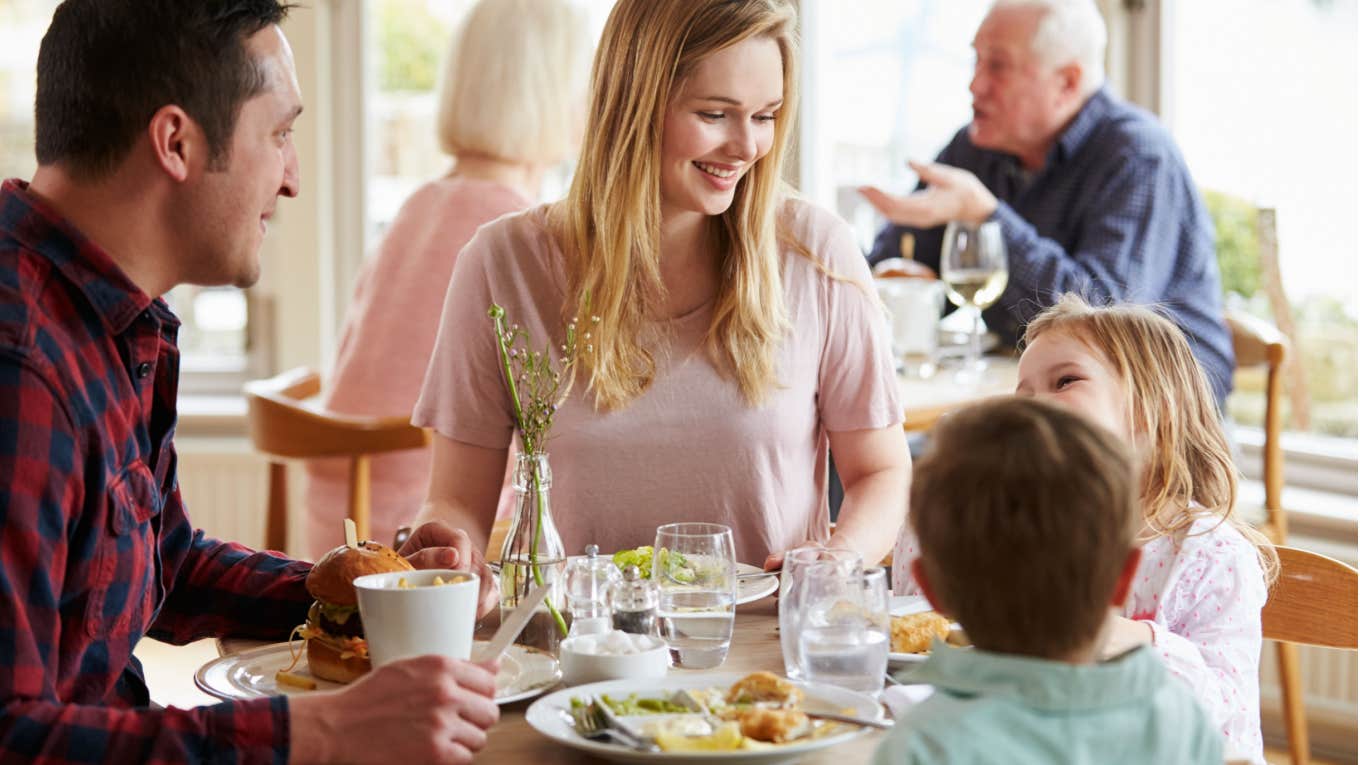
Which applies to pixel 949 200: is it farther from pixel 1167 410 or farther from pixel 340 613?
pixel 340 613

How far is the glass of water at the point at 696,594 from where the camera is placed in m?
1.43

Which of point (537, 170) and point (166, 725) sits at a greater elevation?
point (537, 170)

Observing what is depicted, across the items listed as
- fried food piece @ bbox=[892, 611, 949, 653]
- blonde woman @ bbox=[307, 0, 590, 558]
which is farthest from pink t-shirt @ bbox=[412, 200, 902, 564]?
blonde woman @ bbox=[307, 0, 590, 558]

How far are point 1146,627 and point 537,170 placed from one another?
197cm

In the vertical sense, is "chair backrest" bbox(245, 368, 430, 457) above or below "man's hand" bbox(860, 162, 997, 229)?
below

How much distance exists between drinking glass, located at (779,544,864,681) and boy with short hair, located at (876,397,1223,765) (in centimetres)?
30

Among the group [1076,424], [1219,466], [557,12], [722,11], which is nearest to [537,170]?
[557,12]

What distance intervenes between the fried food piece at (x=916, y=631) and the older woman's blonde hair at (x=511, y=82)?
182 cm

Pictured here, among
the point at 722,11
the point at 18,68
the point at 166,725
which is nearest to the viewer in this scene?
the point at 166,725

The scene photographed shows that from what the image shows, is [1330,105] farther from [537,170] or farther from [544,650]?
[544,650]

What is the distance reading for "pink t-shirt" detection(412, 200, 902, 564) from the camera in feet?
6.47

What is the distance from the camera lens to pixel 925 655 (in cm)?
139

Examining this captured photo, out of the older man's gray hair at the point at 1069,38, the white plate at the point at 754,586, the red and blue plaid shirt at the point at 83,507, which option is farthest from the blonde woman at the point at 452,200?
the red and blue plaid shirt at the point at 83,507

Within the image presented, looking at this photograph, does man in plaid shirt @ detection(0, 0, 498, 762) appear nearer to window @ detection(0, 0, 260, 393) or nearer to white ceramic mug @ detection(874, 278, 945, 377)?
white ceramic mug @ detection(874, 278, 945, 377)
